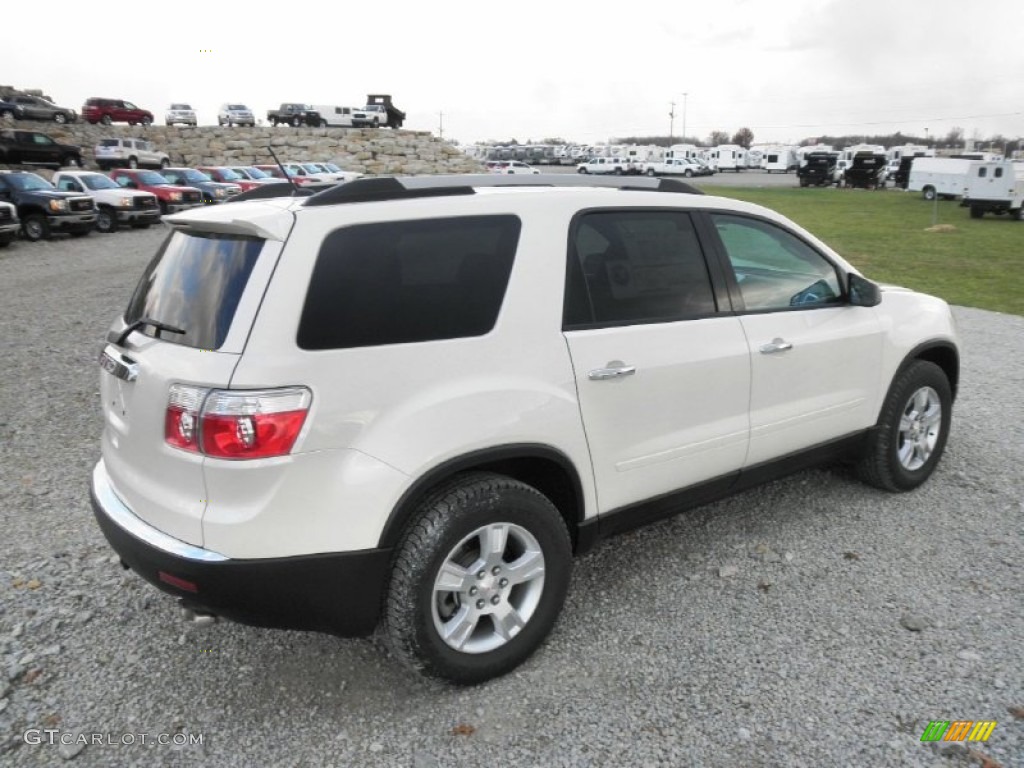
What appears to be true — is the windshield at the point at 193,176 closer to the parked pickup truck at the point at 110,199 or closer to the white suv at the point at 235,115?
the parked pickup truck at the point at 110,199

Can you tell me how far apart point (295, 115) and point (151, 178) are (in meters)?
30.5

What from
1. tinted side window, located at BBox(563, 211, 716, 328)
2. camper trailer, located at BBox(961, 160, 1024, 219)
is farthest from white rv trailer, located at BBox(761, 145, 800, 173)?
tinted side window, located at BBox(563, 211, 716, 328)

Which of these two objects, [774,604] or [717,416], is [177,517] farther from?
[774,604]

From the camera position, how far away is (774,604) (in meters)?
3.40

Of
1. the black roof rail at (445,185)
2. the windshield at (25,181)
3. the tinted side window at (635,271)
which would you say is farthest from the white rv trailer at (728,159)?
the tinted side window at (635,271)

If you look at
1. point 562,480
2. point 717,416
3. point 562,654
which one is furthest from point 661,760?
point 717,416

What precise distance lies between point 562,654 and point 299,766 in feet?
3.55

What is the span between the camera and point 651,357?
3.13m

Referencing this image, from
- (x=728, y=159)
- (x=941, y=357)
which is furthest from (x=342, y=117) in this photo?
(x=941, y=357)

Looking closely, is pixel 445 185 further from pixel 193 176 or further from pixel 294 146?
pixel 294 146

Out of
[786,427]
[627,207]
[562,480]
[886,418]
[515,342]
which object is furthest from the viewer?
[886,418]

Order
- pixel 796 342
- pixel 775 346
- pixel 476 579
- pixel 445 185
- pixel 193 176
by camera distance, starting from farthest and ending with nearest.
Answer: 1. pixel 193 176
2. pixel 796 342
3. pixel 775 346
4. pixel 445 185
5. pixel 476 579

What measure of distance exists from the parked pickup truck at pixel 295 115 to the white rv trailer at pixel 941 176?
37.9 meters

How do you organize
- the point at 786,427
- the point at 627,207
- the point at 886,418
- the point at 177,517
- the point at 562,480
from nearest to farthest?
the point at 177,517 < the point at 562,480 < the point at 627,207 < the point at 786,427 < the point at 886,418
